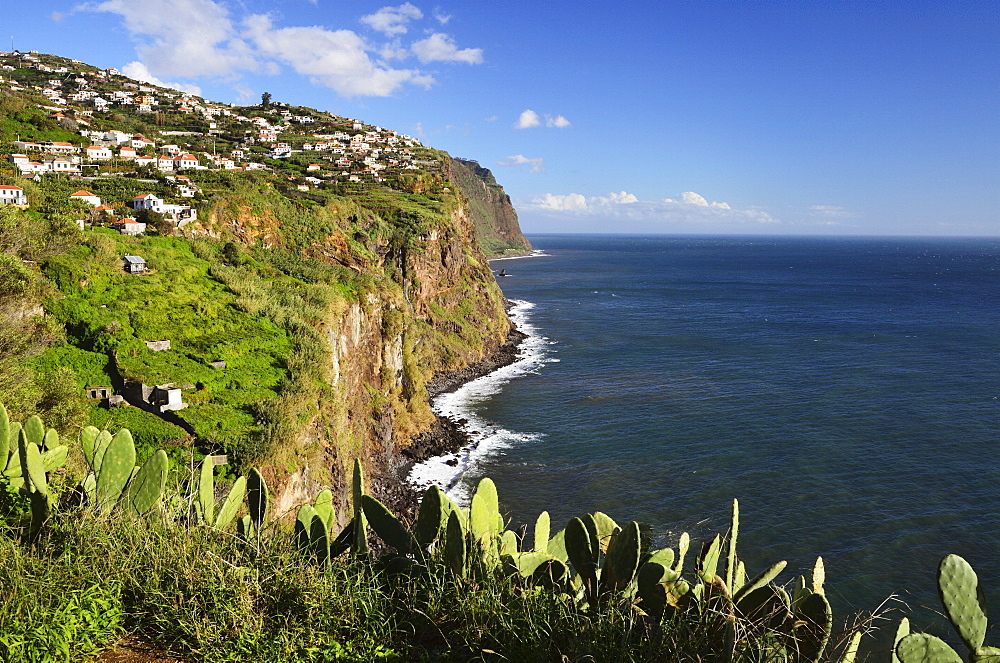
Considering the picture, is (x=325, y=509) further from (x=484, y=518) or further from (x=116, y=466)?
(x=116, y=466)

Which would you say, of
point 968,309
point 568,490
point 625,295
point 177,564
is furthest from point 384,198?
point 968,309

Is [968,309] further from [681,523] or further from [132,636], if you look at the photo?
[132,636]

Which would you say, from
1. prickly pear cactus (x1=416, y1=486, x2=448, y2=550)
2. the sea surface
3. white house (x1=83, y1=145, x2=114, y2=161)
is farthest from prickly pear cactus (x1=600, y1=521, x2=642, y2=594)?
white house (x1=83, y1=145, x2=114, y2=161)

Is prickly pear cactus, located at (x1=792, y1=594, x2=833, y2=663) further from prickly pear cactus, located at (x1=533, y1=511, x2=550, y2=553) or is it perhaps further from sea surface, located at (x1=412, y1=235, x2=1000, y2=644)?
sea surface, located at (x1=412, y1=235, x2=1000, y2=644)

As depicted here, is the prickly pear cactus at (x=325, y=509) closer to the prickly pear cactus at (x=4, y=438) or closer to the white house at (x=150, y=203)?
the prickly pear cactus at (x=4, y=438)

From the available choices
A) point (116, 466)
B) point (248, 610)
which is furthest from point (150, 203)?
point (248, 610)
